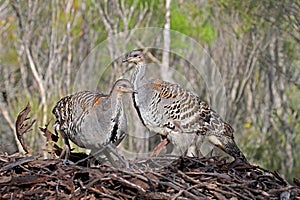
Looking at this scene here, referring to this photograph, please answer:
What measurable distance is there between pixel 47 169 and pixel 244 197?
78 cm

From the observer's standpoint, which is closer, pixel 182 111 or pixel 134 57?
pixel 134 57

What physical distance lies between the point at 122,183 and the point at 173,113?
2921 mm

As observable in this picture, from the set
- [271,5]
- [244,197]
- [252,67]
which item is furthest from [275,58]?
[244,197]

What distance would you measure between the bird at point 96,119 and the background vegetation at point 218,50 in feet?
22.3

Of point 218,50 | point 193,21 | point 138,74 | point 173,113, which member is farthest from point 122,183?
point 193,21

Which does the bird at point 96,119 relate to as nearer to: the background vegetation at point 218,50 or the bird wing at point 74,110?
the bird wing at point 74,110

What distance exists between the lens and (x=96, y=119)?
364 cm

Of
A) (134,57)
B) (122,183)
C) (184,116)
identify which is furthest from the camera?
(184,116)

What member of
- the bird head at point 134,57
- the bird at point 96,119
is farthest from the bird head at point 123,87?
the bird head at point 134,57

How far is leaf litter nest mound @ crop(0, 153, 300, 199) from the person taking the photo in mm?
2369

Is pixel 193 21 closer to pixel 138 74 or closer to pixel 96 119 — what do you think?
pixel 138 74

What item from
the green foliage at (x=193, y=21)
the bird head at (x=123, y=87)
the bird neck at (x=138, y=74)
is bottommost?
the bird head at (x=123, y=87)

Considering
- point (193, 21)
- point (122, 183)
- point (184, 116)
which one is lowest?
point (122, 183)

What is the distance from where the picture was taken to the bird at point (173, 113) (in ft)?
15.0
